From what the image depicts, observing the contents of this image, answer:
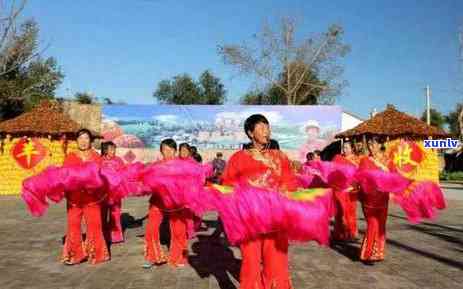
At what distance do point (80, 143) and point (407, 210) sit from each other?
4468 mm

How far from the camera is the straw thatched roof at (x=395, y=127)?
2439 cm

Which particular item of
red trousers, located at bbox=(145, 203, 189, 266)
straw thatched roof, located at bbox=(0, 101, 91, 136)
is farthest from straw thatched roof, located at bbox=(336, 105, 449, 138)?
red trousers, located at bbox=(145, 203, 189, 266)

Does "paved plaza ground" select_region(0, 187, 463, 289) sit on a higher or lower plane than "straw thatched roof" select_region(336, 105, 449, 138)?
lower

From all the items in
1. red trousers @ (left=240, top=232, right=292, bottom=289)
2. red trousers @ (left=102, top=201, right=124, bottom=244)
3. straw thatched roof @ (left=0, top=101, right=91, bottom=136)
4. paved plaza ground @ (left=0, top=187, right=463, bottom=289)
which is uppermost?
straw thatched roof @ (left=0, top=101, right=91, bottom=136)

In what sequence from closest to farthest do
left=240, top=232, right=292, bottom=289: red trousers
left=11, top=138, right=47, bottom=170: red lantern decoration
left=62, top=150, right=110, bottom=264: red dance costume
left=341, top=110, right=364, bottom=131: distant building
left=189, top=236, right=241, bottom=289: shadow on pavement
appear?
left=240, top=232, right=292, bottom=289: red trousers, left=189, top=236, right=241, bottom=289: shadow on pavement, left=62, top=150, right=110, bottom=264: red dance costume, left=11, top=138, right=47, bottom=170: red lantern decoration, left=341, top=110, right=364, bottom=131: distant building

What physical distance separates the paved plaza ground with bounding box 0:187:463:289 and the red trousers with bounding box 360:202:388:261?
18 cm

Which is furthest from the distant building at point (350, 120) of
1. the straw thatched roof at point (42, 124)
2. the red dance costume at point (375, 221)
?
the red dance costume at point (375, 221)

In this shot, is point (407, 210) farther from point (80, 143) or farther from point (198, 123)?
point (198, 123)

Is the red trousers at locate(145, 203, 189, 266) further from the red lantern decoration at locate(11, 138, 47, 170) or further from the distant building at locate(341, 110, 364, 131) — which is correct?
the distant building at locate(341, 110, 364, 131)

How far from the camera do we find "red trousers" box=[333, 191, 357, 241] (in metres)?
10.2

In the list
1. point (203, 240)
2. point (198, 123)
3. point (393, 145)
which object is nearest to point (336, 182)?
point (203, 240)

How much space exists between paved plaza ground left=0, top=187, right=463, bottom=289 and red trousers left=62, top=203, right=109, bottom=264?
A: 16 cm

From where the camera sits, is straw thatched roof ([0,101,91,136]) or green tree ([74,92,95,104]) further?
green tree ([74,92,95,104])

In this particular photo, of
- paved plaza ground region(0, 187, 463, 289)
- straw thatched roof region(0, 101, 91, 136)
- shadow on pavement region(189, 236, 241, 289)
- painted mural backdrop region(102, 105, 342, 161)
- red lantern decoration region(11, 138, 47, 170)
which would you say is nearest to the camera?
paved plaza ground region(0, 187, 463, 289)
